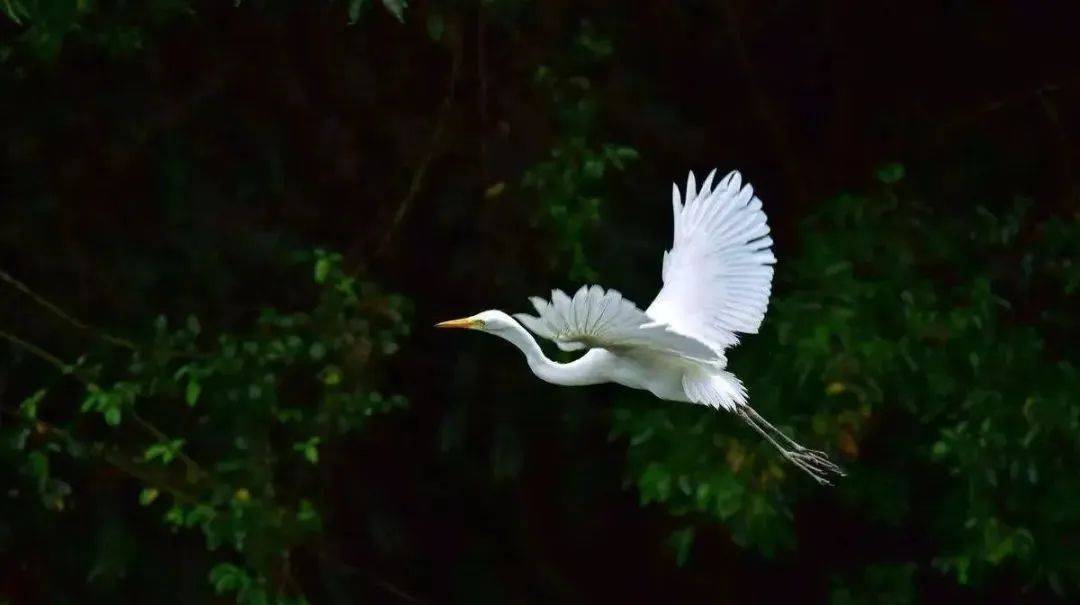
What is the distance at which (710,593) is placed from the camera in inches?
233

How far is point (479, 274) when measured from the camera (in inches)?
207

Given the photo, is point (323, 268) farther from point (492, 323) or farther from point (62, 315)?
point (492, 323)

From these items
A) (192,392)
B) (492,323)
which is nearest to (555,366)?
(492,323)

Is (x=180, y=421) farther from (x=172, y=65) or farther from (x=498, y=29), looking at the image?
(x=498, y=29)

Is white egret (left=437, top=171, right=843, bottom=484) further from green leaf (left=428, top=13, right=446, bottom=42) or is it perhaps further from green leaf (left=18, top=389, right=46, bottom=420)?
green leaf (left=18, top=389, right=46, bottom=420)

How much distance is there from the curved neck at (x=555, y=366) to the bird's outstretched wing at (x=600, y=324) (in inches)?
8.7

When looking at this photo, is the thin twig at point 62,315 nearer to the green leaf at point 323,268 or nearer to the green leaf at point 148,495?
the green leaf at point 148,495

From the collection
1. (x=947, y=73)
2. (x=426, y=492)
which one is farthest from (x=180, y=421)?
(x=947, y=73)

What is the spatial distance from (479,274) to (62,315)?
3.31ft

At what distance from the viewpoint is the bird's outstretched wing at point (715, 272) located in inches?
154

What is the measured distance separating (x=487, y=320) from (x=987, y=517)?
2079 mm

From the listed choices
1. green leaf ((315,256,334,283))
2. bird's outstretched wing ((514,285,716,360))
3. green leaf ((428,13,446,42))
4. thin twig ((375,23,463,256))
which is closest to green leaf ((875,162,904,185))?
thin twig ((375,23,463,256))

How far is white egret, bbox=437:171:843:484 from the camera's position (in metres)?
3.53

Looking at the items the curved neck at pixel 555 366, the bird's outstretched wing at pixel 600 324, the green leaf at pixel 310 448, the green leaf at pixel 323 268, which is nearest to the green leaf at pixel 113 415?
the green leaf at pixel 310 448
